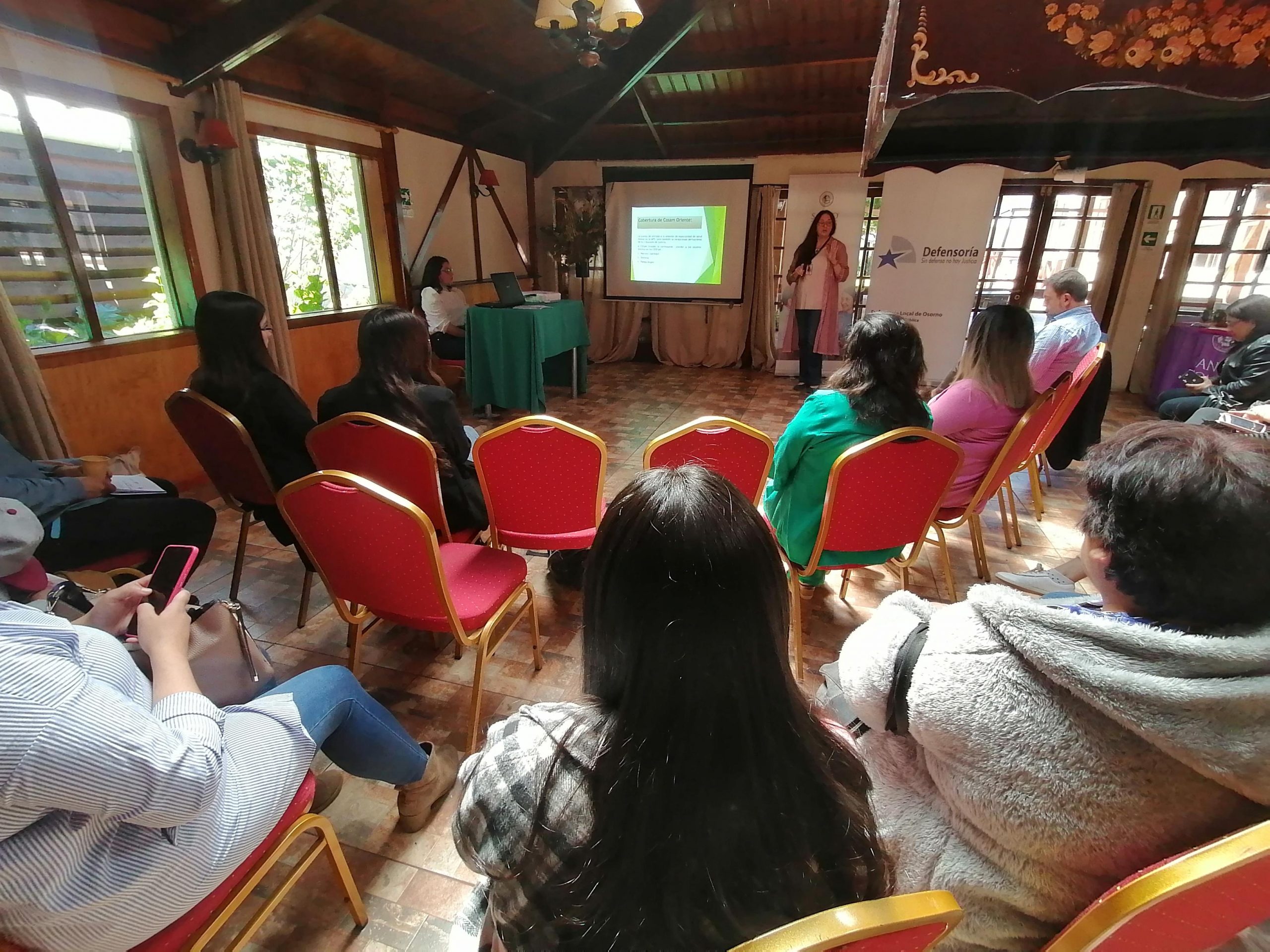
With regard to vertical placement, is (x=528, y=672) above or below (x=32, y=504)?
below

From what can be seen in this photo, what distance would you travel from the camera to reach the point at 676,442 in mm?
1687

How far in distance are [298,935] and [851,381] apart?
6.30 feet

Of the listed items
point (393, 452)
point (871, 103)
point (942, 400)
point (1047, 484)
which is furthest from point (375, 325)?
point (1047, 484)

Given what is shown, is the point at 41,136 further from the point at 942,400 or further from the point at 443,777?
the point at 942,400

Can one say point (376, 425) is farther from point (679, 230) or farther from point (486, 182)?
point (679, 230)

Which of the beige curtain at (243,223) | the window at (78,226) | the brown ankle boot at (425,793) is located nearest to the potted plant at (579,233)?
the beige curtain at (243,223)

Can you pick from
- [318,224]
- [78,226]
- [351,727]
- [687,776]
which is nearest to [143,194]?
[78,226]

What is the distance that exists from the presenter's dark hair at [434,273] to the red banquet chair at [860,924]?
16.7 ft

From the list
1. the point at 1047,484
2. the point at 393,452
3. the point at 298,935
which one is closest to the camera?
the point at 298,935

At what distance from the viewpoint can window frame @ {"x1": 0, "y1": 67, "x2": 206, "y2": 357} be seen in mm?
2463

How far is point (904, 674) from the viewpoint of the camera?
0.75 m

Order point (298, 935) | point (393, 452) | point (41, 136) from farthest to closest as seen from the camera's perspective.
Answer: point (41, 136)
point (393, 452)
point (298, 935)

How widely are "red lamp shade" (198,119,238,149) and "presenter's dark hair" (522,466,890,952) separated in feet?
12.3

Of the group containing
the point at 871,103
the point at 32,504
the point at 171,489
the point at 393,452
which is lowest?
the point at 171,489
